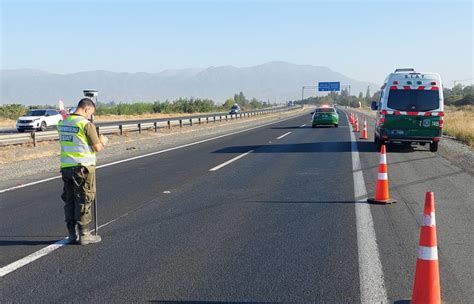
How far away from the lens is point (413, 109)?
59.9 feet

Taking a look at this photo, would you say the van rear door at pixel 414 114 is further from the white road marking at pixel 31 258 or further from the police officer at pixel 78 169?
the white road marking at pixel 31 258

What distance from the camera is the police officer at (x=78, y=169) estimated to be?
6516mm

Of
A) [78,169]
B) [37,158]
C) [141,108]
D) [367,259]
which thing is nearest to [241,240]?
[367,259]

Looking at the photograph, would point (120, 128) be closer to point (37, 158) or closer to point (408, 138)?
point (37, 158)

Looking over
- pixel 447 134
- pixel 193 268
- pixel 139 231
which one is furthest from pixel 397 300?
pixel 447 134

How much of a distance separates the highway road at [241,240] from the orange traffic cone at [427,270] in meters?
0.33

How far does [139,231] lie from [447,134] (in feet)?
84.4

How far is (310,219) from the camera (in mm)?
7809

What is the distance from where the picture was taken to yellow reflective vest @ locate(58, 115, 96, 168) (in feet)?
21.4

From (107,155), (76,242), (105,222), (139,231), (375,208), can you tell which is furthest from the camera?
(107,155)

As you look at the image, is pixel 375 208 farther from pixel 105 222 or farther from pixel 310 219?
pixel 105 222

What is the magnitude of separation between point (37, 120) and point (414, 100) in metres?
24.1

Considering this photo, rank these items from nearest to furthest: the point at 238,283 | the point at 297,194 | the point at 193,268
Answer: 1. the point at 238,283
2. the point at 193,268
3. the point at 297,194

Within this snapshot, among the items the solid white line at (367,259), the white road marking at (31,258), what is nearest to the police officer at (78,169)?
the white road marking at (31,258)
